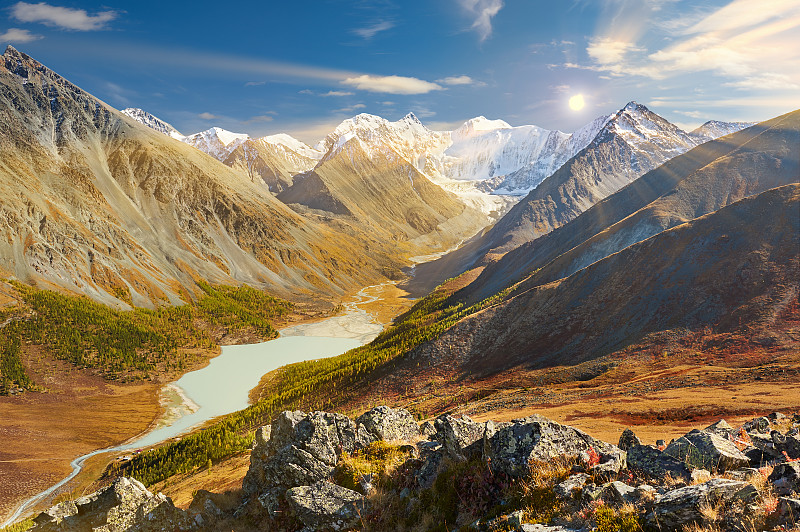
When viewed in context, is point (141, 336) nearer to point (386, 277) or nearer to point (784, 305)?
point (784, 305)

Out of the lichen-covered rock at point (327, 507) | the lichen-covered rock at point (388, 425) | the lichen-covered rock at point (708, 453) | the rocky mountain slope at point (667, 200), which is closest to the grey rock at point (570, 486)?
the lichen-covered rock at point (708, 453)

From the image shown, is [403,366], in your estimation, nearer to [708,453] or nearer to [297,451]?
[297,451]

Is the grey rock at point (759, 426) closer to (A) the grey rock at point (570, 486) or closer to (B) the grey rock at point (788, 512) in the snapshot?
(A) the grey rock at point (570, 486)

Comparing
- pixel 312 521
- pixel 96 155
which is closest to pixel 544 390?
pixel 312 521

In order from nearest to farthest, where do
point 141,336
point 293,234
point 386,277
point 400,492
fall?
point 400,492, point 141,336, point 293,234, point 386,277

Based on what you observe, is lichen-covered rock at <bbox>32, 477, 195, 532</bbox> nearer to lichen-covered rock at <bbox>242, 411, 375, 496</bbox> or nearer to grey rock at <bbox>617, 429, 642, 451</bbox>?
lichen-covered rock at <bbox>242, 411, 375, 496</bbox>

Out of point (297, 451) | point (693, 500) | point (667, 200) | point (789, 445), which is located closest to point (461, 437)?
point (297, 451)
